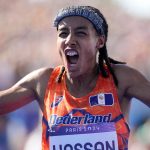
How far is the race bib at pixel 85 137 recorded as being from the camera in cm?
327

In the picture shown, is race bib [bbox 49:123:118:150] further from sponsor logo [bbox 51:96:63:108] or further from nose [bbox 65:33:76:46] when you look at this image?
nose [bbox 65:33:76:46]

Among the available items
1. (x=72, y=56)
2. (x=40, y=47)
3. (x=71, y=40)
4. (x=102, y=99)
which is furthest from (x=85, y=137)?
(x=40, y=47)

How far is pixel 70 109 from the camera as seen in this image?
11.0 feet

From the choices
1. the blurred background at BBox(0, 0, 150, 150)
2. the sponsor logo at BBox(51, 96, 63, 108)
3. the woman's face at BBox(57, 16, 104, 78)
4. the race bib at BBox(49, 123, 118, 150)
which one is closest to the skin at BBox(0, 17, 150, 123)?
the woman's face at BBox(57, 16, 104, 78)

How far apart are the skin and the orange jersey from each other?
0.06 m

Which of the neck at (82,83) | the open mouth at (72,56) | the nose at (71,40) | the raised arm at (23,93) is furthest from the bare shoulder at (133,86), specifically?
the raised arm at (23,93)

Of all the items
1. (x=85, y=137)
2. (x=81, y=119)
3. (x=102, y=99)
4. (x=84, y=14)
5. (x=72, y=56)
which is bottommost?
(x=85, y=137)

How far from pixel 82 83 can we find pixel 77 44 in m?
0.37

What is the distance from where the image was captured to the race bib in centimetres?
327

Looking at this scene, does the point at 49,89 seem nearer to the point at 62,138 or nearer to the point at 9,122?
the point at 62,138

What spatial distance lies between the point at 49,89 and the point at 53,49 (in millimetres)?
2634

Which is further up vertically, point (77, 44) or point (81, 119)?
point (77, 44)

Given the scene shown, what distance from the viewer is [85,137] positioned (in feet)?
10.8

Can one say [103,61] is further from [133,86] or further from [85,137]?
[85,137]
